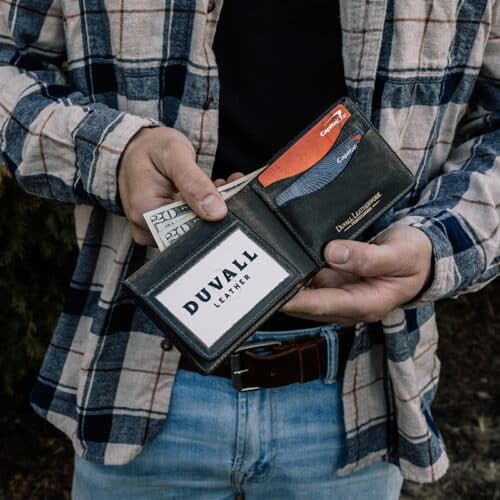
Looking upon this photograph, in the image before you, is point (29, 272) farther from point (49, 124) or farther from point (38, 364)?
point (49, 124)

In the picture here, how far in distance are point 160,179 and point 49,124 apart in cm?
29

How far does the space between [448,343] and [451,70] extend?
2779 mm

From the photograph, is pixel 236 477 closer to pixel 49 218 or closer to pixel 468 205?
pixel 468 205

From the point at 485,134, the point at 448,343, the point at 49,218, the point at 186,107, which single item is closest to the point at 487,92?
the point at 485,134

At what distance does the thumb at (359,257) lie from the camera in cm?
101

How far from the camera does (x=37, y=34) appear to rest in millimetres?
1230

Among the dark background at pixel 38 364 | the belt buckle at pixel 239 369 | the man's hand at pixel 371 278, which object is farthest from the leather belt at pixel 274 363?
the dark background at pixel 38 364

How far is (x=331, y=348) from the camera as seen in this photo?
1.28 metres

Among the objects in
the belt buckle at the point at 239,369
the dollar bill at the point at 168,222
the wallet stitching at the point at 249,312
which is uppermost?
the dollar bill at the point at 168,222

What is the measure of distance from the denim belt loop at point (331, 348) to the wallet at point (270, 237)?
269mm

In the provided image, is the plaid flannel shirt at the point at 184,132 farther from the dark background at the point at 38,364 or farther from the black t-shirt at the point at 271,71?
the dark background at the point at 38,364

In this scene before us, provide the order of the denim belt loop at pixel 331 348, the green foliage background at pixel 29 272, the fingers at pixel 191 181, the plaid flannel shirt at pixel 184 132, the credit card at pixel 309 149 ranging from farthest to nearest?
the green foliage background at pixel 29 272 → the denim belt loop at pixel 331 348 → the plaid flannel shirt at pixel 184 132 → the credit card at pixel 309 149 → the fingers at pixel 191 181

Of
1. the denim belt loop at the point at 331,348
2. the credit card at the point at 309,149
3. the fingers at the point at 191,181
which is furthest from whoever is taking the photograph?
the denim belt loop at the point at 331,348

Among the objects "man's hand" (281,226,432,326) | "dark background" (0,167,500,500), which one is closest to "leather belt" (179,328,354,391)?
"man's hand" (281,226,432,326)
